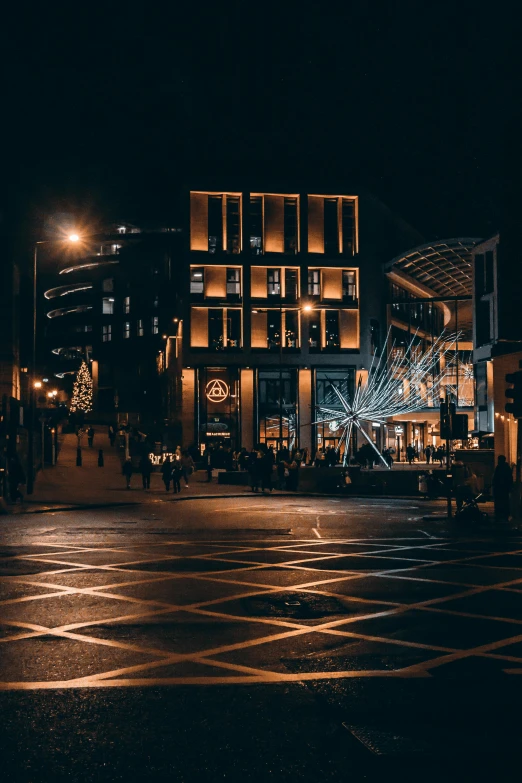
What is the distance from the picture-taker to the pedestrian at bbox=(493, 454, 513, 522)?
20.7 meters

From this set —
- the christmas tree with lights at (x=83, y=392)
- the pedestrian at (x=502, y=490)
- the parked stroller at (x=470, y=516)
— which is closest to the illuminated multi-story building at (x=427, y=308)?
the christmas tree with lights at (x=83, y=392)

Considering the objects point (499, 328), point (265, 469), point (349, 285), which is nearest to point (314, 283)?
point (349, 285)

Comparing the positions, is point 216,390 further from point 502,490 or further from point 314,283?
point 502,490

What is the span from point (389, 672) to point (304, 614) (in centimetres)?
250

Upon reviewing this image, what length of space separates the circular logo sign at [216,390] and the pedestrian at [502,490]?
47546mm

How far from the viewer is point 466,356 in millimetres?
90938

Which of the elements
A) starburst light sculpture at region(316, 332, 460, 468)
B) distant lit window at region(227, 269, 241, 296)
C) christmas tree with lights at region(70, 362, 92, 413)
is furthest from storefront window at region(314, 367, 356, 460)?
christmas tree with lights at region(70, 362, 92, 413)

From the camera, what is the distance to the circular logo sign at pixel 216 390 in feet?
222

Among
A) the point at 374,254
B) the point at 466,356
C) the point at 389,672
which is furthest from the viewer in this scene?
the point at 466,356

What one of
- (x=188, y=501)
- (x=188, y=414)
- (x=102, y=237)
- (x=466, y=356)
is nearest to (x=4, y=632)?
(x=188, y=501)

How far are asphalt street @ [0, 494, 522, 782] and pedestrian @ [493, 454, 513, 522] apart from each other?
6.10 metres

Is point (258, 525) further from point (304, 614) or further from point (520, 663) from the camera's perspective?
point (520, 663)

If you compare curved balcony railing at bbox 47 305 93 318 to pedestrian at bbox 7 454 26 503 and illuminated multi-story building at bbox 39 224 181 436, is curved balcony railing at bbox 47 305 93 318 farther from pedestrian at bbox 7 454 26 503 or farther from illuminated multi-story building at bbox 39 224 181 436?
pedestrian at bbox 7 454 26 503

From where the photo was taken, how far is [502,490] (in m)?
20.8
